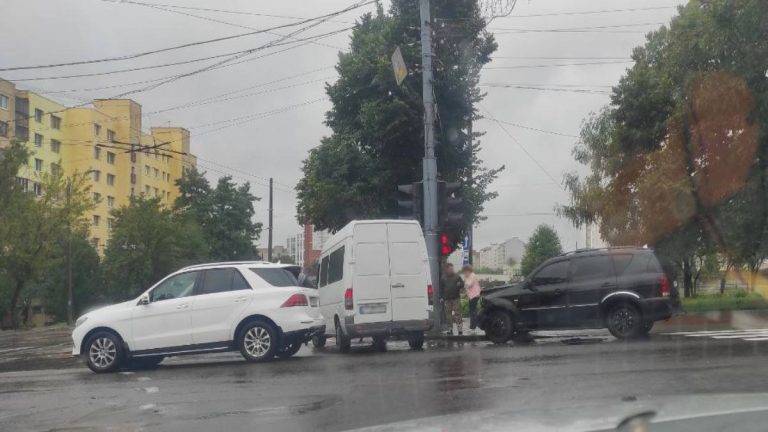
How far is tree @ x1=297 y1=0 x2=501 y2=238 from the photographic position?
27.5 meters

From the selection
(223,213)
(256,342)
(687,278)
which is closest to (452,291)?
(256,342)

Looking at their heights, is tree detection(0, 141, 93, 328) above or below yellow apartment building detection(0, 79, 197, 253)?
below

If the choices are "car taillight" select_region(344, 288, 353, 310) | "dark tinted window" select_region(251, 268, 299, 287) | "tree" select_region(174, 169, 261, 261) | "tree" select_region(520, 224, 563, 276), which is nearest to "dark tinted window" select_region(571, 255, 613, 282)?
"car taillight" select_region(344, 288, 353, 310)

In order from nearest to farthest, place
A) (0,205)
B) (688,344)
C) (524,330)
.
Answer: (688,344)
(524,330)
(0,205)

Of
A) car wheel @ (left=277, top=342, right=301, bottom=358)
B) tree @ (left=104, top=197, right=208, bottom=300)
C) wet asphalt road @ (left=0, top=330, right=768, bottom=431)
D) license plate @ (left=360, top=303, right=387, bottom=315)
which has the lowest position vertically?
wet asphalt road @ (left=0, top=330, right=768, bottom=431)

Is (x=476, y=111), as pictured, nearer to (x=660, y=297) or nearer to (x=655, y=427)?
(x=660, y=297)

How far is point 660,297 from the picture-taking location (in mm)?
16203

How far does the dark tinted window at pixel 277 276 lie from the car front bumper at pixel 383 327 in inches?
59.1

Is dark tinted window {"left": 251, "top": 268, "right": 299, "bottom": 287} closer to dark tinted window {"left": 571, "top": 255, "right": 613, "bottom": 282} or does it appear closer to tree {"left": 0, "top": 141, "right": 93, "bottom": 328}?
dark tinted window {"left": 571, "top": 255, "right": 613, "bottom": 282}

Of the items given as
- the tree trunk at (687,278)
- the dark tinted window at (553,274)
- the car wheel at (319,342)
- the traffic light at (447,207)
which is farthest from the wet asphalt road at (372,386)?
the tree trunk at (687,278)

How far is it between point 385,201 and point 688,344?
17.0m

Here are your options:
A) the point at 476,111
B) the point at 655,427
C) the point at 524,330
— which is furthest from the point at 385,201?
the point at 655,427

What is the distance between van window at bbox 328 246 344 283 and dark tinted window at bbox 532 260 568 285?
3.97 meters

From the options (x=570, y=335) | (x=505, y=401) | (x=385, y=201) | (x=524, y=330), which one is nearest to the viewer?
(x=505, y=401)
